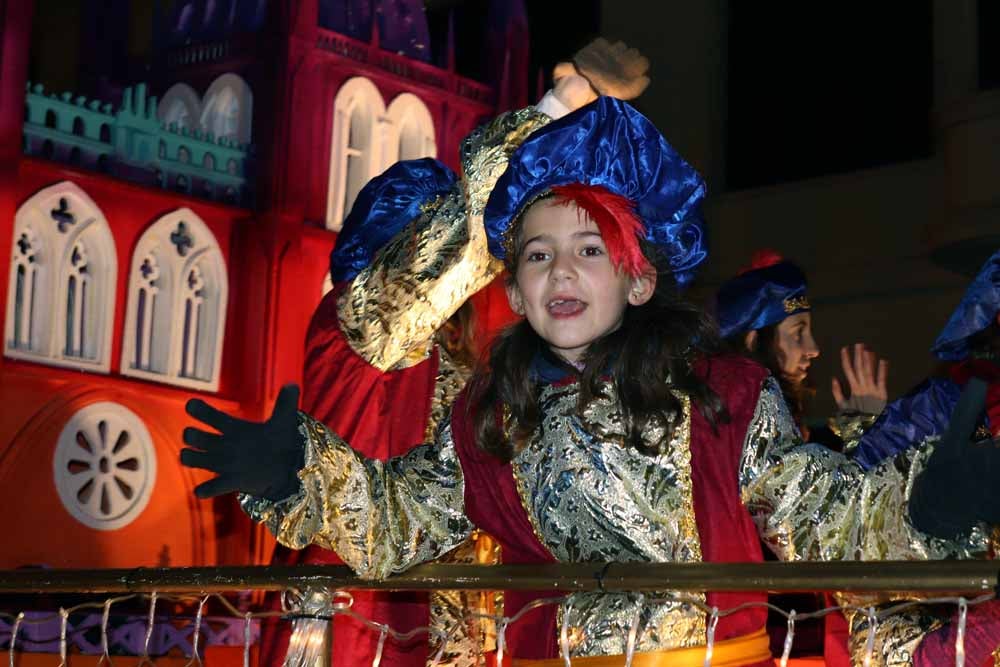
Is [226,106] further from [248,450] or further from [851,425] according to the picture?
[248,450]

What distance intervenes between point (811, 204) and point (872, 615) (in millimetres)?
9241

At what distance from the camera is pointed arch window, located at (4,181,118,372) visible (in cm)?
990

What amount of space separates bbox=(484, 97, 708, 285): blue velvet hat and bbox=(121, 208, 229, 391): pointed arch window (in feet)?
27.1

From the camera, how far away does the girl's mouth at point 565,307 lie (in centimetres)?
248

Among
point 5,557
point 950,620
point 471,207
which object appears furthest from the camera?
point 5,557

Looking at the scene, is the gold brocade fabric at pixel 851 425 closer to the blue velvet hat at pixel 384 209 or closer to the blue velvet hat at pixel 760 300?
the blue velvet hat at pixel 760 300

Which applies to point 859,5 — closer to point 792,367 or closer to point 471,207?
point 792,367

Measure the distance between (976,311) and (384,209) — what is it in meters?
1.37

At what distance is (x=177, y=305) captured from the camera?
10820 mm

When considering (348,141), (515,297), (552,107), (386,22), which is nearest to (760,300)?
(552,107)

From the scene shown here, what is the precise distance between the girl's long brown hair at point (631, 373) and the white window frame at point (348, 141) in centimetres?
886

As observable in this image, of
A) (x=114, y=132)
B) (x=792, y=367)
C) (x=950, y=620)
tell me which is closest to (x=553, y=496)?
(x=950, y=620)

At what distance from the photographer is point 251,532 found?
10.4m

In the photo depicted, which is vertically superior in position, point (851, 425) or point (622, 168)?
point (622, 168)
